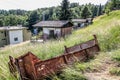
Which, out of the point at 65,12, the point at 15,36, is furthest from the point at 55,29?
the point at 65,12

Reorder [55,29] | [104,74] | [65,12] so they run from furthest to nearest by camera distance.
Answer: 1. [65,12]
2. [55,29]
3. [104,74]

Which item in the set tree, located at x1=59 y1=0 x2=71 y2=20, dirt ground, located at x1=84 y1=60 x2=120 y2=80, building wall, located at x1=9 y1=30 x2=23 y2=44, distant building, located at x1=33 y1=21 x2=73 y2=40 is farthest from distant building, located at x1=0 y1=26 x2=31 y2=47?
dirt ground, located at x1=84 y1=60 x2=120 y2=80

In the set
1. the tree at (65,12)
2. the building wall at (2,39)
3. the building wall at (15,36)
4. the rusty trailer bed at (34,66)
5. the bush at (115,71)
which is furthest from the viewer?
the tree at (65,12)

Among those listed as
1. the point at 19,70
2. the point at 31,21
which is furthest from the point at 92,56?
the point at 31,21

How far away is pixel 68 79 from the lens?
366 cm

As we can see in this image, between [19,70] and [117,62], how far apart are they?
7.37 feet

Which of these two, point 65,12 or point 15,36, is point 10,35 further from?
point 65,12

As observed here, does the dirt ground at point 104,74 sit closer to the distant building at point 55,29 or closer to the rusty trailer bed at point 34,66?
the rusty trailer bed at point 34,66

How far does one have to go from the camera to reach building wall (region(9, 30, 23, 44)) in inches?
1309

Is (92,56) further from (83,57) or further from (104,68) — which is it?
(104,68)

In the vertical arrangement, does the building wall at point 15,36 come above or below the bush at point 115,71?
below

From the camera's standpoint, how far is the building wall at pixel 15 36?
1309 inches

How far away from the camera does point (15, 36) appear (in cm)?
3372

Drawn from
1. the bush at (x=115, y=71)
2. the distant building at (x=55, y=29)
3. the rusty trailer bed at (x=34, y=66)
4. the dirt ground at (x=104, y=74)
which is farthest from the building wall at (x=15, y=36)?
the bush at (x=115, y=71)
